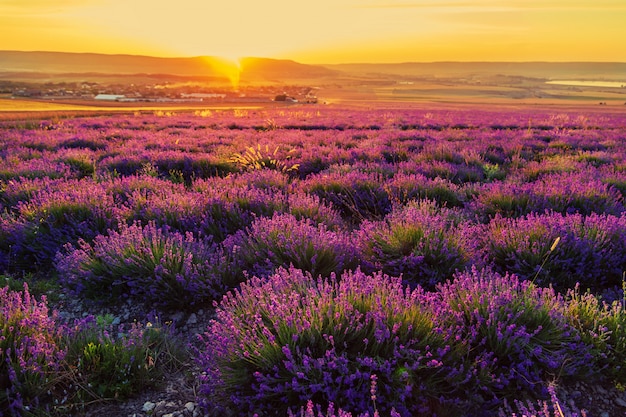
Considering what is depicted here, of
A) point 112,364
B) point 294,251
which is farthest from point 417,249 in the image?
point 112,364

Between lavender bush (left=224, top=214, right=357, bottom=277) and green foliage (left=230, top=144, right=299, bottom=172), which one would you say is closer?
lavender bush (left=224, top=214, right=357, bottom=277)

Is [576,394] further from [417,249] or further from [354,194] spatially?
[354,194]

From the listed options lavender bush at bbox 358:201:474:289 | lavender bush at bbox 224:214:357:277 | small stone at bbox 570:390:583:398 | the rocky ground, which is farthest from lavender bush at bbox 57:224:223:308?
Answer: small stone at bbox 570:390:583:398

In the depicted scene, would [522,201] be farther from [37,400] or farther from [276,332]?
[37,400]

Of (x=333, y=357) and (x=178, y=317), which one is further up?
(x=333, y=357)

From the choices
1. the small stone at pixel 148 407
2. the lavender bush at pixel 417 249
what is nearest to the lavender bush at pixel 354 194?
the lavender bush at pixel 417 249

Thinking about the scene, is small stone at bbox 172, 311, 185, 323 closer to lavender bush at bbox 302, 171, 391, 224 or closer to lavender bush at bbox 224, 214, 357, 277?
lavender bush at bbox 224, 214, 357, 277

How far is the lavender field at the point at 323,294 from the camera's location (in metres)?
2.35

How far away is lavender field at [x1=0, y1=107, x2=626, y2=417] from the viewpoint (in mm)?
2352

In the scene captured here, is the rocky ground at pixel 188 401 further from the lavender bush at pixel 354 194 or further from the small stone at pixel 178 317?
the lavender bush at pixel 354 194

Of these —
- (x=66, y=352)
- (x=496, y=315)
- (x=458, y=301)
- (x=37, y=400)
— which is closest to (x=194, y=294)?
(x=66, y=352)

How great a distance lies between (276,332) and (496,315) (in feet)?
4.63

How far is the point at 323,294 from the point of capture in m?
2.60

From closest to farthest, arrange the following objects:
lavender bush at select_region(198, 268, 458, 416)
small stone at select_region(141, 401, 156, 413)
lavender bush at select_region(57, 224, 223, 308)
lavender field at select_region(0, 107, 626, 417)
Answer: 1. lavender bush at select_region(198, 268, 458, 416)
2. lavender field at select_region(0, 107, 626, 417)
3. small stone at select_region(141, 401, 156, 413)
4. lavender bush at select_region(57, 224, 223, 308)
